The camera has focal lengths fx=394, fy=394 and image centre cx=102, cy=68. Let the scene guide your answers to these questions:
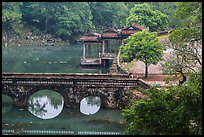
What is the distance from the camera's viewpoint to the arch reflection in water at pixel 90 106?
1160 inches

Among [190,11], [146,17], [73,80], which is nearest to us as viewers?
[190,11]

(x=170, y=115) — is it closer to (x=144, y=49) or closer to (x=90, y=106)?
(x=90, y=106)

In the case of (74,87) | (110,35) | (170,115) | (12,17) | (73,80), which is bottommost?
(74,87)

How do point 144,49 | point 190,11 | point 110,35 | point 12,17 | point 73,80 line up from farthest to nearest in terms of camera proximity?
point 12,17 → point 110,35 → point 144,49 → point 73,80 → point 190,11

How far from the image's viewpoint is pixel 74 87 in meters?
28.8

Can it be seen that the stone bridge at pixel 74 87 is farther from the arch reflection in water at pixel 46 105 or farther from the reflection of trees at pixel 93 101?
the reflection of trees at pixel 93 101

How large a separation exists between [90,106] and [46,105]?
11.6ft

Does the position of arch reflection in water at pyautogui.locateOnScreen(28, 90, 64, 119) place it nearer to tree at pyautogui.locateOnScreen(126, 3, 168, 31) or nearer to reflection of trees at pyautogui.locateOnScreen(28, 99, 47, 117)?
reflection of trees at pyautogui.locateOnScreen(28, 99, 47, 117)

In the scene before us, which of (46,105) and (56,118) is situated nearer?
(56,118)

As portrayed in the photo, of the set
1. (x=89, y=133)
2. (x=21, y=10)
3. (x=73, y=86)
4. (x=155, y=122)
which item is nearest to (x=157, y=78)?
(x=73, y=86)

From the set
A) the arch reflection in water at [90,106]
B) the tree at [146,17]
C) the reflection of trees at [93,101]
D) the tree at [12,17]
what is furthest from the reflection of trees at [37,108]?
the tree at [12,17]

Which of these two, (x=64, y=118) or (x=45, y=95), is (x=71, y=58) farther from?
(x=64, y=118)

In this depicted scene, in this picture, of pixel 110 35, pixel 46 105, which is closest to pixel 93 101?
pixel 46 105

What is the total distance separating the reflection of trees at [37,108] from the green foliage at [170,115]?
1666 cm
